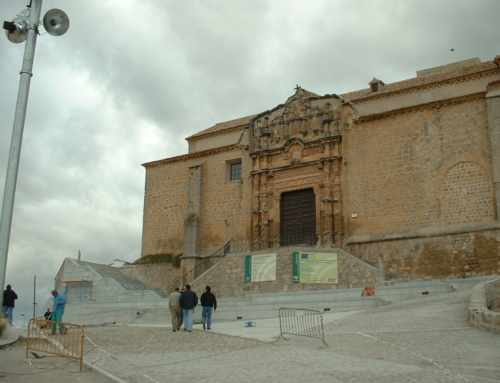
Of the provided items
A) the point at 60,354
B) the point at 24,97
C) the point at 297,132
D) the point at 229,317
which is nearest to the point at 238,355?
the point at 60,354

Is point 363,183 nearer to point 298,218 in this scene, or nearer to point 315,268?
point 298,218

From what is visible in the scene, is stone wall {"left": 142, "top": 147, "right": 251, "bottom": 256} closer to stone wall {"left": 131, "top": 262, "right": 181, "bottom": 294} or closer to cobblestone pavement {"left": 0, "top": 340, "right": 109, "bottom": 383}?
stone wall {"left": 131, "top": 262, "right": 181, "bottom": 294}

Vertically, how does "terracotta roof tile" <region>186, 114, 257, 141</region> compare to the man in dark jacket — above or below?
above

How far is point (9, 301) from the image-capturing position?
47.0ft

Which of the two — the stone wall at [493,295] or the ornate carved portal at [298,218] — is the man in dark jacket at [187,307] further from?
the ornate carved portal at [298,218]

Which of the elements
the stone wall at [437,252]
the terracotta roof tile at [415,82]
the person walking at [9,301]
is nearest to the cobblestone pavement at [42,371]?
the person walking at [9,301]

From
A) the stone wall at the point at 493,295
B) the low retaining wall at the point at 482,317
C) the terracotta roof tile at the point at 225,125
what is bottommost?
the low retaining wall at the point at 482,317

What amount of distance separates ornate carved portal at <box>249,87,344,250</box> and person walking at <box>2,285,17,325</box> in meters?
12.4

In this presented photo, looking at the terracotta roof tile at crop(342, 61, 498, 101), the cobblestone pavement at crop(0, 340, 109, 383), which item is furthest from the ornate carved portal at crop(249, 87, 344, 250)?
the cobblestone pavement at crop(0, 340, 109, 383)

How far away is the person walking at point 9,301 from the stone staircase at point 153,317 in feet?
11.6

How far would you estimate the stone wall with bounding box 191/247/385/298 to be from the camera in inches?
773

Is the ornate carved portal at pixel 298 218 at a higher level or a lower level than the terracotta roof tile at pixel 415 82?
lower

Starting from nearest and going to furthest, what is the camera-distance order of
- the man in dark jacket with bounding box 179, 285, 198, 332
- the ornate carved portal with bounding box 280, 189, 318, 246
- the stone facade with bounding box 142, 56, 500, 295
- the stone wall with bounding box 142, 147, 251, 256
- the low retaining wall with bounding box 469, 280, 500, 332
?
1. the low retaining wall with bounding box 469, 280, 500, 332
2. the man in dark jacket with bounding box 179, 285, 198, 332
3. the stone facade with bounding box 142, 56, 500, 295
4. the ornate carved portal with bounding box 280, 189, 318, 246
5. the stone wall with bounding box 142, 147, 251, 256

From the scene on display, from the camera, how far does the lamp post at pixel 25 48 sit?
7.19 m
